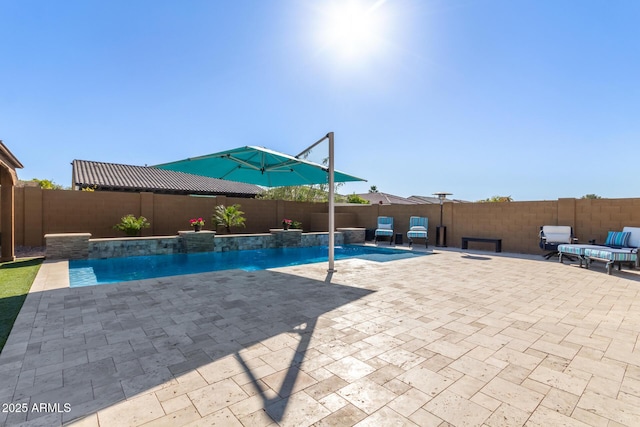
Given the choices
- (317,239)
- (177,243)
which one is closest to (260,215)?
(317,239)

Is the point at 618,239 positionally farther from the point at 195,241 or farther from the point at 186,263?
the point at 195,241

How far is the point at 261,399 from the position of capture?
209 centimetres

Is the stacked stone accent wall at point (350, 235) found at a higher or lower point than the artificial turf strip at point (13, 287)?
higher

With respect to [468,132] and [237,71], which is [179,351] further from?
[468,132]

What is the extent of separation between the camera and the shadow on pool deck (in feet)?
7.18

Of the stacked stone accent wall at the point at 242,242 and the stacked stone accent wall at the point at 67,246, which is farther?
the stacked stone accent wall at the point at 242,242

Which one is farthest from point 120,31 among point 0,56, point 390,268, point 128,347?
point 390,268

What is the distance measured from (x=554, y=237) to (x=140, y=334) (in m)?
11.3

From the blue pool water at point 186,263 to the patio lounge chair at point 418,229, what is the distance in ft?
5.20

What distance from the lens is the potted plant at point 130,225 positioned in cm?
1073

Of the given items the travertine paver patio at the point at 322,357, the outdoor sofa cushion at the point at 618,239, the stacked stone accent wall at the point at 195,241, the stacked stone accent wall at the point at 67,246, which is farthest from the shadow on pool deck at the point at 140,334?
the outdoor sofa cushion at the point at 618,239

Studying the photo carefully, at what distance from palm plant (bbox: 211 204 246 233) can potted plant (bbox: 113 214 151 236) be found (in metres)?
2.92

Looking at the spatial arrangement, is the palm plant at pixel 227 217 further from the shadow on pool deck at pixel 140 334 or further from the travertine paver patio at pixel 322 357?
the travertine paver patio at pixel 322 357

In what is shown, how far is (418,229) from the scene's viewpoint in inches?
522
